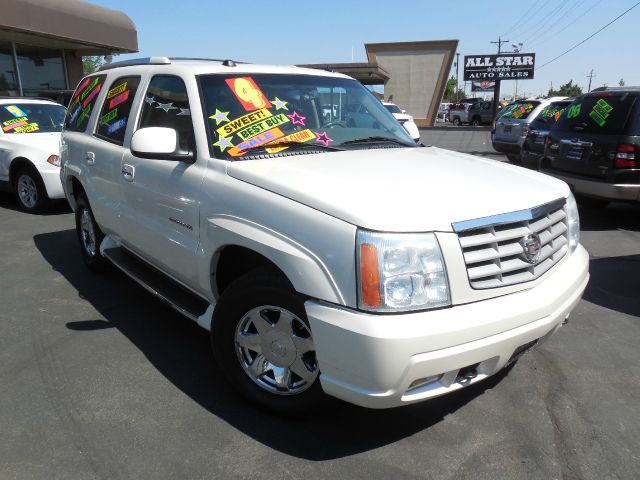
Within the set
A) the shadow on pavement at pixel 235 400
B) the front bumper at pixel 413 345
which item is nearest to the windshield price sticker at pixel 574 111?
the shadow on pavement at pixel 235 400

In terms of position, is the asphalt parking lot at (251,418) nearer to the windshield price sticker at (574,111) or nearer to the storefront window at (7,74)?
the windshield price sticker at (574,111)

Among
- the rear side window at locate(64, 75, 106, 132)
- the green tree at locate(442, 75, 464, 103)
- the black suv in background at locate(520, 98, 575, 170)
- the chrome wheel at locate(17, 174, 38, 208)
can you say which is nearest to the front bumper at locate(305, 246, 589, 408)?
the rear side window at locate(64, 75, 106, 132)

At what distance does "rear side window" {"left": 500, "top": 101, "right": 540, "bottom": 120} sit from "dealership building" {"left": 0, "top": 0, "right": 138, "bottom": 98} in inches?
495

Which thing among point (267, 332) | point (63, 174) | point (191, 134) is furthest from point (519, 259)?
point (63, 174)

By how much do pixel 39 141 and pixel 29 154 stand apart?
1.19ft

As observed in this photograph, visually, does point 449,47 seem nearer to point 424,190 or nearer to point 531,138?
point 531,138

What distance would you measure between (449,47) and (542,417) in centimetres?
4101

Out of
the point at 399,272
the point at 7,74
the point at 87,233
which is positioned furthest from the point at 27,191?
the point at 7,74

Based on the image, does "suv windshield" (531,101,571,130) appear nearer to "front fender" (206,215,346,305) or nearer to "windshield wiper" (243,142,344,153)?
"windshield wiper" (243,142,344,153)

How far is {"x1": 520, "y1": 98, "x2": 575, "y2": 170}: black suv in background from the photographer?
9.75 m

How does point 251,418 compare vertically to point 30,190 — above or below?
below

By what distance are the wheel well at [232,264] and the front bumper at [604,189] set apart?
5.42 meters

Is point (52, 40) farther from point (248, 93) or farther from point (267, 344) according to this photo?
point (267, 344)

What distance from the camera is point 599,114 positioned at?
7.13m
